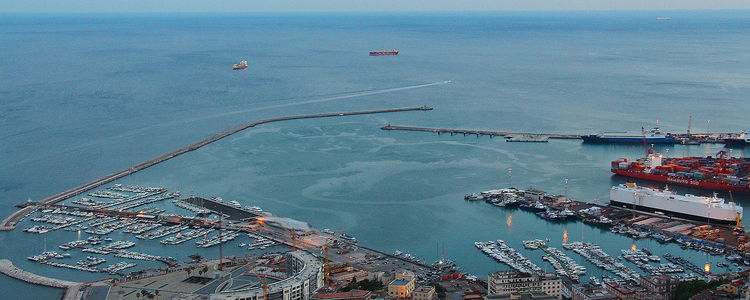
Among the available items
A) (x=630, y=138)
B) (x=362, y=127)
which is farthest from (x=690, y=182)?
(x=362, y=127)

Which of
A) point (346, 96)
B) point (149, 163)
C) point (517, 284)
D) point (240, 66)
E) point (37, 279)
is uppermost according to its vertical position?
point (240, 66)

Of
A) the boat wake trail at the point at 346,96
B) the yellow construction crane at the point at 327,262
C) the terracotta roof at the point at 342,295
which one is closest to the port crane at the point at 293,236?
the yellow construction crane at the point at 327,262

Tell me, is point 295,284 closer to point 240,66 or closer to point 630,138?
point 630,138

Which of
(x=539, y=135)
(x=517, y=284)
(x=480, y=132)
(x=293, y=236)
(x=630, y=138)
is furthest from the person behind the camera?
(x=480, y=132)

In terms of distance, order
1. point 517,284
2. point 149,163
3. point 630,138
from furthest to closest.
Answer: point 630,138 < point 149,163 < point 517,284

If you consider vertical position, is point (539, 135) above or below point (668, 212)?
above

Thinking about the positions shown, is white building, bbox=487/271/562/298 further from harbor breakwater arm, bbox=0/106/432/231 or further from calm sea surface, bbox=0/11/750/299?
harbor breakwater arm, bbox=0/106/432/231

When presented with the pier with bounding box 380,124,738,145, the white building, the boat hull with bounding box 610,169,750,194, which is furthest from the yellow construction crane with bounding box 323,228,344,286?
the pier with bounding box 380,124,738,145
